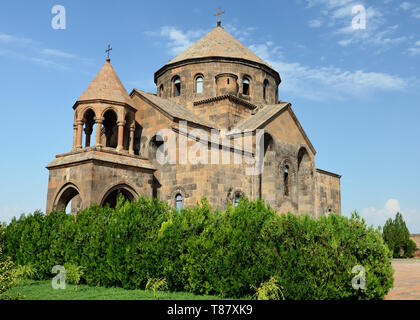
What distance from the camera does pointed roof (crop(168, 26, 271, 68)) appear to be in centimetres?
2020

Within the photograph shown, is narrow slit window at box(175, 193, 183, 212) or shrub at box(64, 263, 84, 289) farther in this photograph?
narrow slit window at box(175, 193, 183, 212)

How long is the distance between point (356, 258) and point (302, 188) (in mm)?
12352

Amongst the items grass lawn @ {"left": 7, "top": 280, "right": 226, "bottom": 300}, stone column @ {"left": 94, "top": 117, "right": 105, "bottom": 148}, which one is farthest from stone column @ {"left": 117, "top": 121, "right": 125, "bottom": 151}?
grass lawn @ {"left": 7, "top": 280, "right": 226, "bottom": 300}

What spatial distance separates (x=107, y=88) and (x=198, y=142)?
398 cm

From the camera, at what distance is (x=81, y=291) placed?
8320mm

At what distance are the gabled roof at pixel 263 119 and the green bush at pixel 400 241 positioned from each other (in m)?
10.0

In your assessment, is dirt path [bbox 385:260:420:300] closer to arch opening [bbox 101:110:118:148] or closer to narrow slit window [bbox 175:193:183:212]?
narrow slit window [bbox 175:193:183:212]

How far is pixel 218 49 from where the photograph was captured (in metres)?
20.5

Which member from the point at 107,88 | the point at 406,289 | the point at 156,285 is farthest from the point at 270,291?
the point at 107,88

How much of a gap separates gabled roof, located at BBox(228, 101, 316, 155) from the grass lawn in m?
9.51
